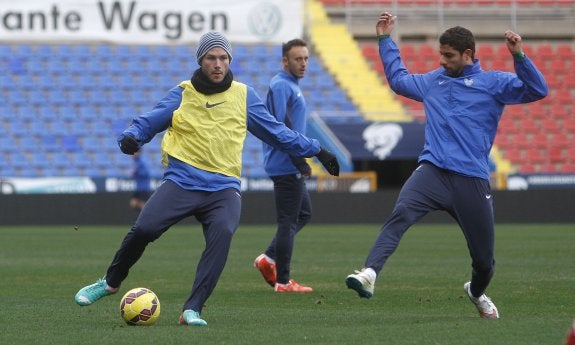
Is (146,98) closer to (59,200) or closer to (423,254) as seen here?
(59,200)

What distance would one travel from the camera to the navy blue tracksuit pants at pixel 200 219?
8.59 m

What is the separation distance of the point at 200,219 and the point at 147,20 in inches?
976

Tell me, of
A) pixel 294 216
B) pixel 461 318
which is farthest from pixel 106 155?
pixel 461 318

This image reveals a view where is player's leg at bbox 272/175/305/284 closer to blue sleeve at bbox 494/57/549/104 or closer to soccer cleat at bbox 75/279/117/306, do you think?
soccer cleat at bbox 75/279/117/306

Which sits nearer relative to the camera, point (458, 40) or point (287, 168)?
point (458, 40)

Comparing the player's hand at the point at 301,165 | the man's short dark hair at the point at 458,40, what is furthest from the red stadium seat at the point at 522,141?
the man's short dark hair at the point at 458,40

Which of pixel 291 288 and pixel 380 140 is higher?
pixel 291 288

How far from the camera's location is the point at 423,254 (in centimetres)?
1755

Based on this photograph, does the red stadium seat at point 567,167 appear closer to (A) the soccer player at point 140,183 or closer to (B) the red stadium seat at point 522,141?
(B) the red stadium seat at point 522,141

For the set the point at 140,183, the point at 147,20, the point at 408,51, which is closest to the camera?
the point at 140,183

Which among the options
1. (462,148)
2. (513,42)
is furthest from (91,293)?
(513,42)

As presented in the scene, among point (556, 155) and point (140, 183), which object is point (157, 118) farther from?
point (556, 155)

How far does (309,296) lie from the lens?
11.5m

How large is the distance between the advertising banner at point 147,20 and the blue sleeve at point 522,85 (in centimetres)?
2401
